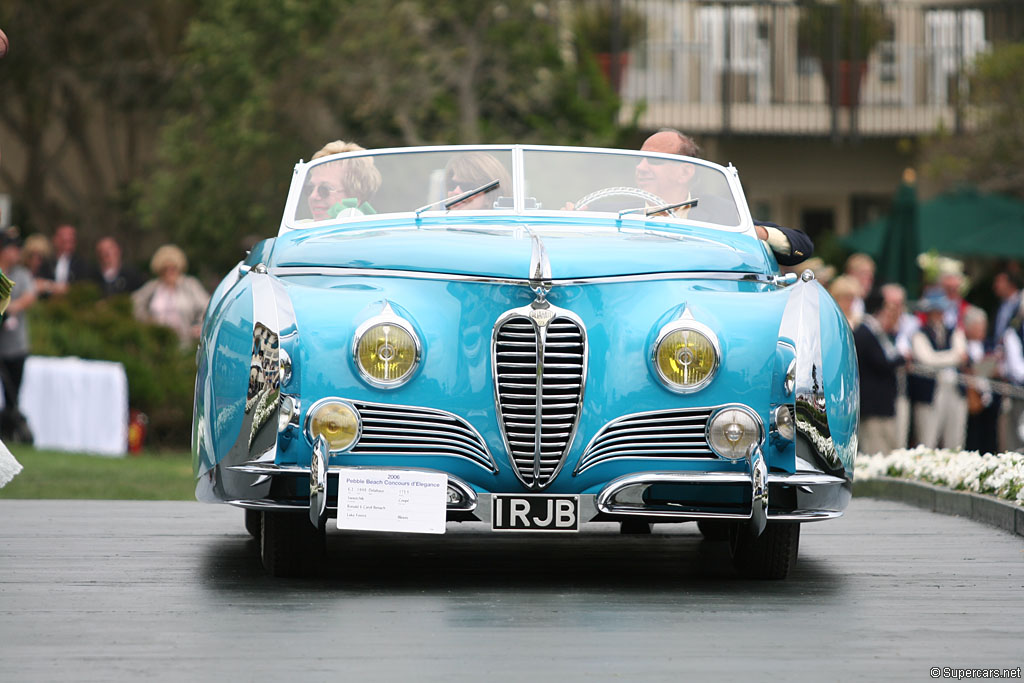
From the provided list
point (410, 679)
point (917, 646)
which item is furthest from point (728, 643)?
point (410, 679)

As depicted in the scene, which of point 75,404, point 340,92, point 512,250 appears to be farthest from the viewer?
point 340,92

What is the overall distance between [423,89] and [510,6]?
1676 millimetres

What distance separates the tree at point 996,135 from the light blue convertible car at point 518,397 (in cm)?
2294

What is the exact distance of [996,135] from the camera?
28156 mm

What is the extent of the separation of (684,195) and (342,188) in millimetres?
1443

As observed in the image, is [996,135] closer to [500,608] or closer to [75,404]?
[75,404]

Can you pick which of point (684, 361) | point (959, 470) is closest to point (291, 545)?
point (684, 361)

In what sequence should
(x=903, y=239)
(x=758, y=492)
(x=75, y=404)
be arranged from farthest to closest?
(x=903, y=239) < (x=75, y=404) < (x=758, y=492)

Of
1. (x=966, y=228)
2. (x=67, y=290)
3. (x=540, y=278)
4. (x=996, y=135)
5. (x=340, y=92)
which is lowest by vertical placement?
(x=966, y=228)

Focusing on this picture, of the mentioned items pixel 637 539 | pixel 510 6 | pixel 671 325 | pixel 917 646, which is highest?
pixel 510 6

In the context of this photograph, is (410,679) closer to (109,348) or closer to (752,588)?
(752,588)

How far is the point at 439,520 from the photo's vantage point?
5.82m

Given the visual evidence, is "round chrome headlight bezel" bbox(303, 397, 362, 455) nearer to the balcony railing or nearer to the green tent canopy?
the green tent canopy

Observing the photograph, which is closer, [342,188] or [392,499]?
[392,499]
